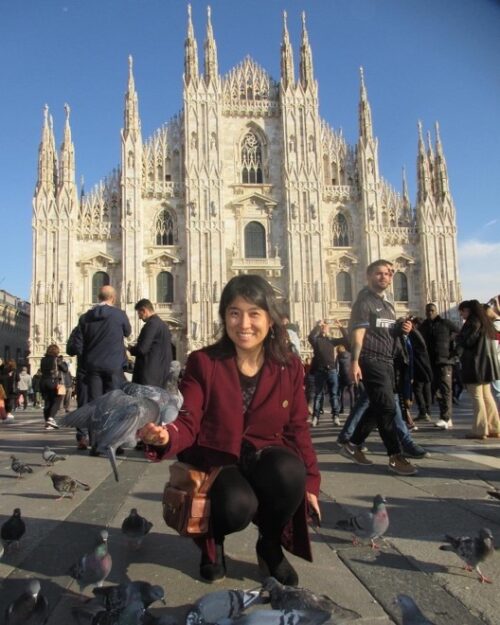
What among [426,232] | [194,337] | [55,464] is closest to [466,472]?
[55,464]

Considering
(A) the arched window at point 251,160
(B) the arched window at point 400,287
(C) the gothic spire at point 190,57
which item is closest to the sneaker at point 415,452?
(B) the arched window at point 400,287

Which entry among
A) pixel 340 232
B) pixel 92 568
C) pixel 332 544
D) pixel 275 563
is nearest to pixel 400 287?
pixel 340 232

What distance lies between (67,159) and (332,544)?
29.9 meters

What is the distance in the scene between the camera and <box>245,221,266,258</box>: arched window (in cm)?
2992

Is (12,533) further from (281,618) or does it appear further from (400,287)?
(400,287)

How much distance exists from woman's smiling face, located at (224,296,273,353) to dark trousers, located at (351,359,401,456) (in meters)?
2.48

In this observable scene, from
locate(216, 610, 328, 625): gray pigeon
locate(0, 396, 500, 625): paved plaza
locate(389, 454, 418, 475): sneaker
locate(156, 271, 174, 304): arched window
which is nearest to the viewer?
locate(216, 610, 328, 625): gray pigeon

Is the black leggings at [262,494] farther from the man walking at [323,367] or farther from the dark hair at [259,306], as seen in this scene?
the man walking at [323,367]

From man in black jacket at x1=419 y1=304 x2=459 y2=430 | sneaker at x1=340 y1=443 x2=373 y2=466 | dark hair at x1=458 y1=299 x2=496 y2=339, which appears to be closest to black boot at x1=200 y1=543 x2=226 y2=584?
sneaker at x1=340 y1=443 x2=373 y2=466

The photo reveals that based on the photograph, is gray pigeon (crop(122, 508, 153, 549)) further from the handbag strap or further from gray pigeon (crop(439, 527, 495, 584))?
gray pigeon (crop(439, 527, 495, 584))

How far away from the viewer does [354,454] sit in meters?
4.99

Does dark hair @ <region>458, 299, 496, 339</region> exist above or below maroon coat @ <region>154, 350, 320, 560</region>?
above

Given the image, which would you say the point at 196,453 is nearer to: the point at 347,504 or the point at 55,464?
the point at 347,504

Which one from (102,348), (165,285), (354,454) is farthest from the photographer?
(165,285)
